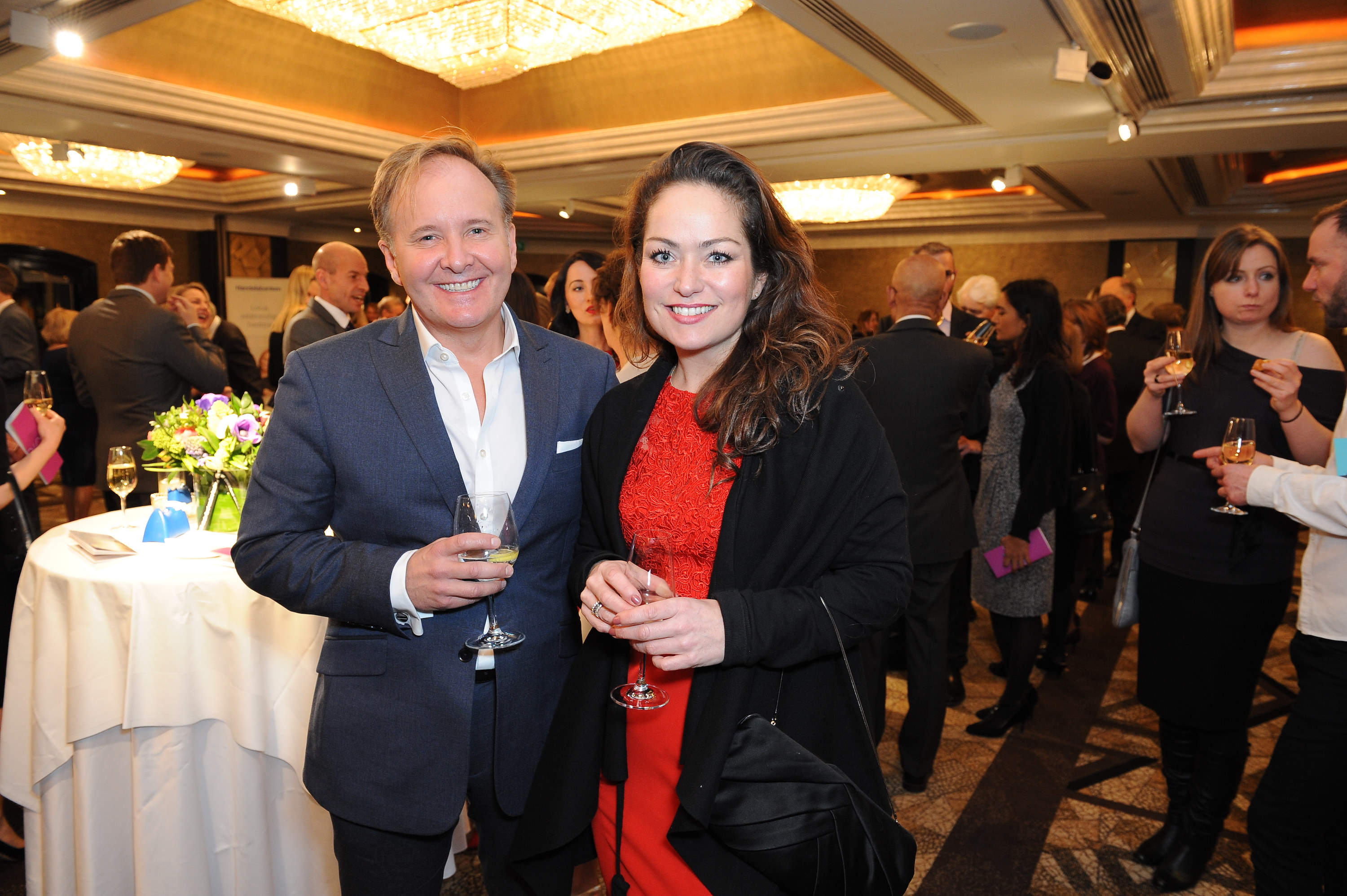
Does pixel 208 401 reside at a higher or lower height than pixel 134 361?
lower

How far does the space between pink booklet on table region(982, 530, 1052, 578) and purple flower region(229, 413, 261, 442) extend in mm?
2939

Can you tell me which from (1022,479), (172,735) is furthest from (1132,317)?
(172,735)

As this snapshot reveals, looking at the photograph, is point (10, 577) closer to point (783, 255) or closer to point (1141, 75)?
point (783, 255)

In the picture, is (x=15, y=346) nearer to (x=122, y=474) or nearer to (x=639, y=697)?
(x=122, y=474)

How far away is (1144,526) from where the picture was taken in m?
→ 2.66

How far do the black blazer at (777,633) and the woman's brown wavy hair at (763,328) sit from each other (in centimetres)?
4

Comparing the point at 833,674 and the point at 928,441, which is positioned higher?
the point at 928,441

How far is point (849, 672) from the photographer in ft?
4.30

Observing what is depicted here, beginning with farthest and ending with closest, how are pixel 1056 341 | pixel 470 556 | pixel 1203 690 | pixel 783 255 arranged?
pixel 1056 341 < pixel 1203 690 < pixel 783 255 < pixel 470 556

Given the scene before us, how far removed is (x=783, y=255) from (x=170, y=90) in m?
6.49

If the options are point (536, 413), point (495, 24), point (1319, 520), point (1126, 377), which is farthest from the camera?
point (1126, 377)

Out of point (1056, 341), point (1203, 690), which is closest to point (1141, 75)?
point (1056, 341)

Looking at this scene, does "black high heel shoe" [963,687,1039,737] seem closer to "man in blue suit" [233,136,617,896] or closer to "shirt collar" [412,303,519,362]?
"man in blue suit" [233,136,617,896]

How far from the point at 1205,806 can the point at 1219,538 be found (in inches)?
33.0
